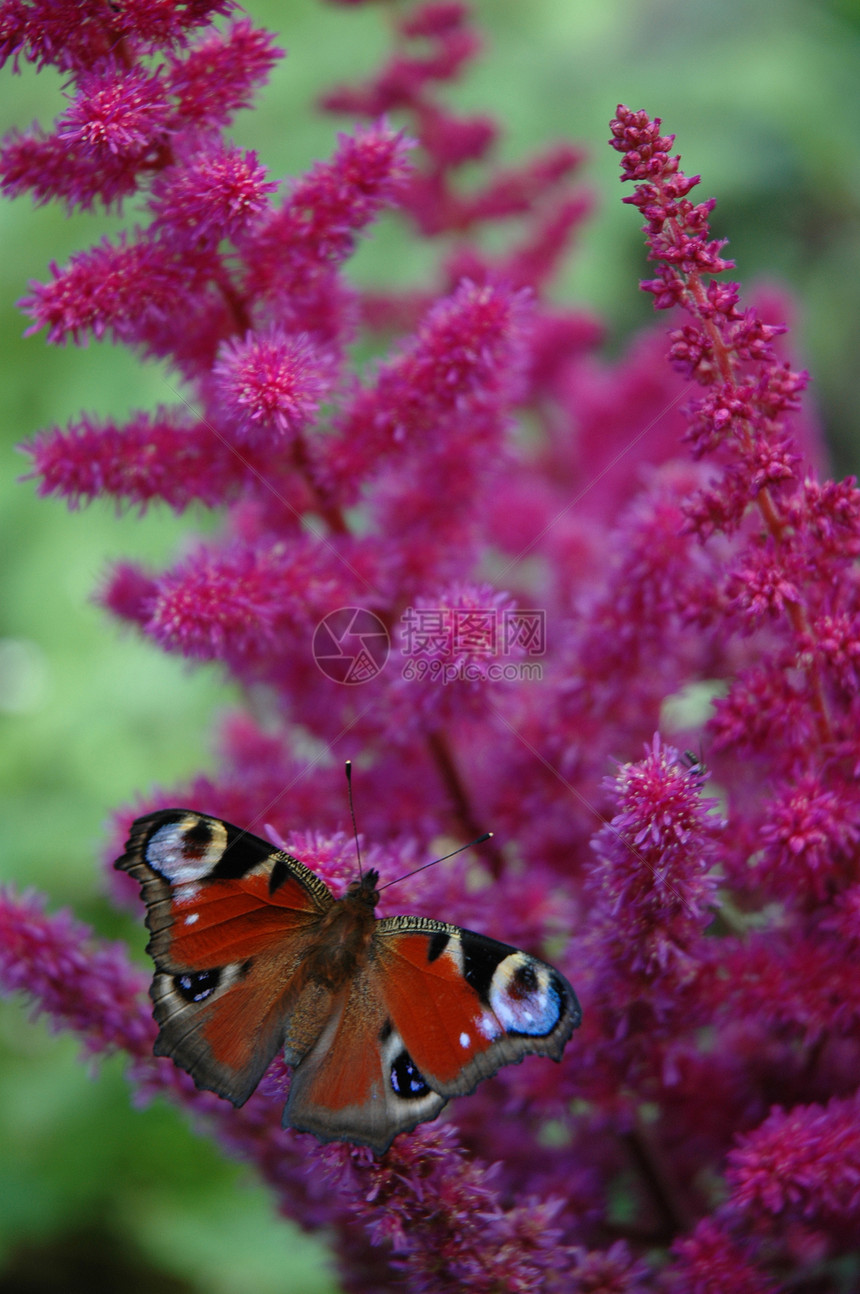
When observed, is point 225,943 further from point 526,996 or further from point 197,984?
point 526,996

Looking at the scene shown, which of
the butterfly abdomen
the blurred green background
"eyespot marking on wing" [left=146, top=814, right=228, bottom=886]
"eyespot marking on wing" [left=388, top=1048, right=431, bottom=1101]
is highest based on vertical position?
the blurred green background

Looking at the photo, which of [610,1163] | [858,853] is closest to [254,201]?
[858,853]

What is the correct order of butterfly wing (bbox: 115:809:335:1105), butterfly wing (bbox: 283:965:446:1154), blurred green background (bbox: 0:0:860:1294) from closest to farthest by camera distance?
1. butterfly wing (bbox: 283:965:446:1154)
2. butterfly wing (bbox: 115:809:335:1105)
3. blurred green background (bbox: 0:0:860:1294)

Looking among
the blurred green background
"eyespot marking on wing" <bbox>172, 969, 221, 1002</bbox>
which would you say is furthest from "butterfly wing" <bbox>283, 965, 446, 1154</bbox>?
the blurred green background

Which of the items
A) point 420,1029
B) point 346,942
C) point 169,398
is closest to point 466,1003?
point 420,1029

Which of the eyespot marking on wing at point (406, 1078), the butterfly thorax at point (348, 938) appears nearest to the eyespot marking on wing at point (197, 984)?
the butterfly thorax at point (348, 938)

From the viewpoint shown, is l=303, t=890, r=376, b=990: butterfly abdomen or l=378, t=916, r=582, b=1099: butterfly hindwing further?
l=303, t=890, r=376, b=990: butterfly abdomen

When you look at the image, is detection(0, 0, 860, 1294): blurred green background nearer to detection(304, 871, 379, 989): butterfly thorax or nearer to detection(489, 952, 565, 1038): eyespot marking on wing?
detection(304, 871, 379, 989): butterfly thorax

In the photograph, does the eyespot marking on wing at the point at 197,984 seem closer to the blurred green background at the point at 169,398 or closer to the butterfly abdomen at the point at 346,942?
the butterfly abdomen at the point at 346,942
